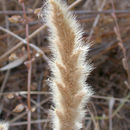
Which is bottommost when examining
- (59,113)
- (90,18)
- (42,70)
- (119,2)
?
(59,113)

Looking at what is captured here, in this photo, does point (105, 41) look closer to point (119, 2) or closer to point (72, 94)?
point (119, 2)

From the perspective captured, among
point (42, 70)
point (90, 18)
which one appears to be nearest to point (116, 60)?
point (90, 18)

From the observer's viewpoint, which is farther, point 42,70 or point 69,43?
point 42,70

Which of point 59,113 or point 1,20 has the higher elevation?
point 1,20

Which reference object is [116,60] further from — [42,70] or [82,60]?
[82,60]

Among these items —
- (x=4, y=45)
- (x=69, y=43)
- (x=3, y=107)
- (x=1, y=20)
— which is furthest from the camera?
(x=1, y=20)

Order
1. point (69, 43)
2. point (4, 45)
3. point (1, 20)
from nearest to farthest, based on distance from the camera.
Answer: point (69, 43) < point (4, 45) < point (1, 20)
